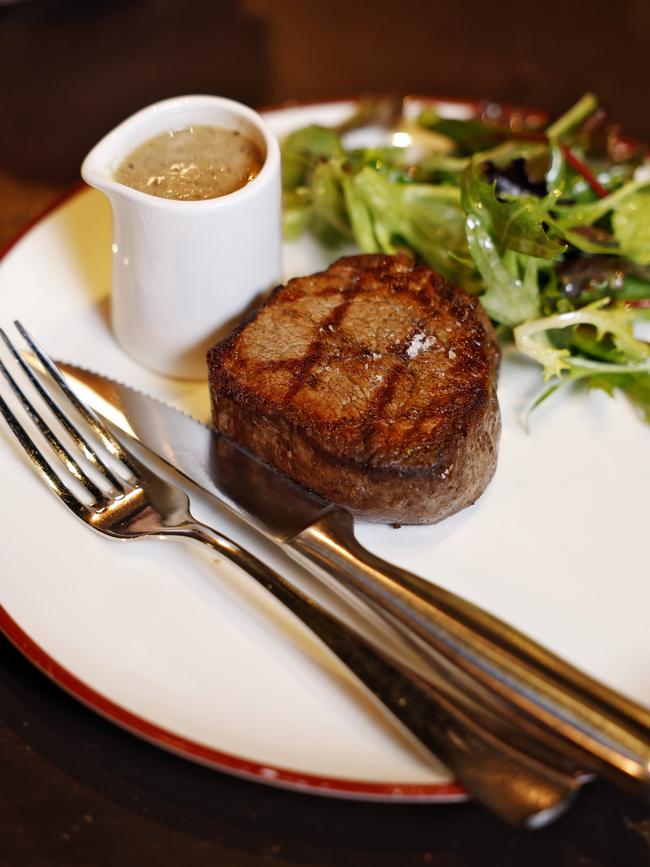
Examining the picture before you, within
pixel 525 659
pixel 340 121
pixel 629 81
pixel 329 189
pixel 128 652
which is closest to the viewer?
pixel 525 659

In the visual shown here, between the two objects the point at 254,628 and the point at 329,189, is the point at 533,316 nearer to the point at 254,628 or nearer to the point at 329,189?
the point at 329,189

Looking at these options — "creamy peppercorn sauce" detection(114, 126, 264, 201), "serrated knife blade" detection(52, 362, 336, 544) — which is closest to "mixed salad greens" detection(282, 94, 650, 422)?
"creamy peppercorn sauce" detection(114, 126, 264, 201)

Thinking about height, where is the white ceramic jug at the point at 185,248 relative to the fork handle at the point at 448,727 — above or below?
above

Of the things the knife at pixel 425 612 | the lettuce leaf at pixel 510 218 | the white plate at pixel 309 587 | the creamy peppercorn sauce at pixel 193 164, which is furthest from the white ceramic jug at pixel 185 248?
the lettuce leaf at pixel 510 218

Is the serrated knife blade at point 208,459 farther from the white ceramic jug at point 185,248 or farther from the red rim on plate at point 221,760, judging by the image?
the red rim on plate at point 221,760

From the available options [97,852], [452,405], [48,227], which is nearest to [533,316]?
[452,405]

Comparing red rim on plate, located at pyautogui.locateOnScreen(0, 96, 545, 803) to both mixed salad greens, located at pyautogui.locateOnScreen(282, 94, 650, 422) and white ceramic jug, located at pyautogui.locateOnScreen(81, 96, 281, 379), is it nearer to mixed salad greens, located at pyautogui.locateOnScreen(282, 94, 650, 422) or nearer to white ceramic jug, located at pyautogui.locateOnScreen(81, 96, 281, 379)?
white ceramic jug, located at pyautogui.locateOnScreen(81, 96, 281, 379)
